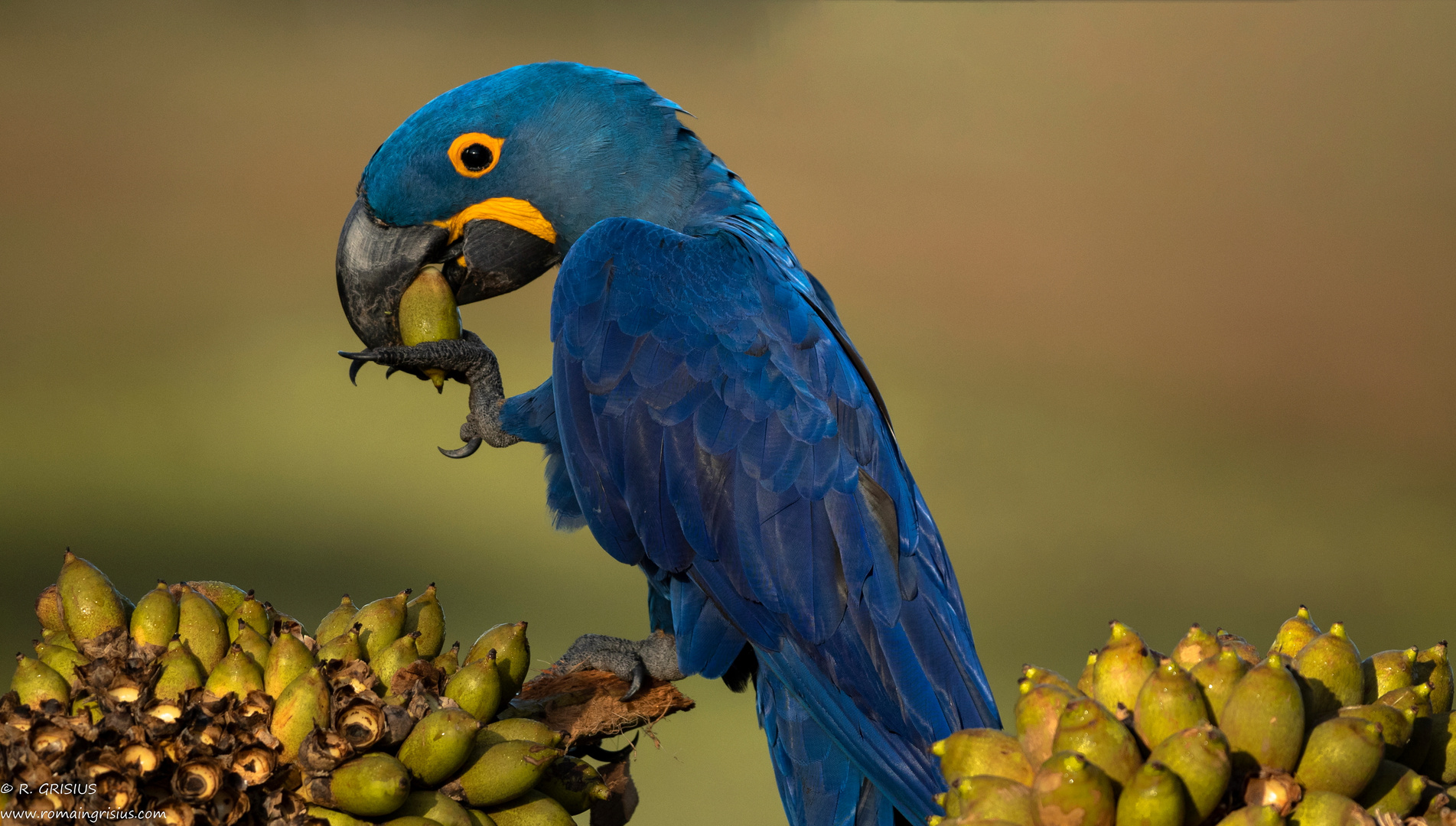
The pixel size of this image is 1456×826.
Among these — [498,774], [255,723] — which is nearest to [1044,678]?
[498,774]

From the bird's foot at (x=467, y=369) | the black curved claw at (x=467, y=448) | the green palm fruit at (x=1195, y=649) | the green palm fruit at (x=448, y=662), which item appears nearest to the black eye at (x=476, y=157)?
the bird's foot at (x=467, y=369)

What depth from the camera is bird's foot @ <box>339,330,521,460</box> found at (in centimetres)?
102

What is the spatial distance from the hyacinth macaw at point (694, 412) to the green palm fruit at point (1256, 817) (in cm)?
35

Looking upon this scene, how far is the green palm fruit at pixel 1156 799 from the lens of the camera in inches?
17.3

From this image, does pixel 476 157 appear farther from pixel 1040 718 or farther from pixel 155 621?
pixel 1040 718

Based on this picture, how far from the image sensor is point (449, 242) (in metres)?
1.15

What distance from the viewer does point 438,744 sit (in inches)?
22.4

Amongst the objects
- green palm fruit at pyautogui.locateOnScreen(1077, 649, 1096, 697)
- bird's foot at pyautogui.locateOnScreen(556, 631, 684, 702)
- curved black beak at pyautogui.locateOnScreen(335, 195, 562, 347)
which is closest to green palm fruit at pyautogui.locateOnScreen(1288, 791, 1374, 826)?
green palm fruit at pyautogui.locateOnScreen(1077, 649, 1096, 697)

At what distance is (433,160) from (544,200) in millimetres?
114

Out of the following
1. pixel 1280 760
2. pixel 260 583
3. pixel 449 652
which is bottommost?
pixel 1280 760

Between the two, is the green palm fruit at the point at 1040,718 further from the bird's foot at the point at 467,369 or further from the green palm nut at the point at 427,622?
the bird's foot at the point at 467,369

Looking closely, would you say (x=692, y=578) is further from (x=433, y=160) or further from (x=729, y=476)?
(x=433, y=160)

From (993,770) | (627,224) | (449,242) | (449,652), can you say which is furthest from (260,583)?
(993,770)

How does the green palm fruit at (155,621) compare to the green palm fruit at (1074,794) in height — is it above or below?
above
